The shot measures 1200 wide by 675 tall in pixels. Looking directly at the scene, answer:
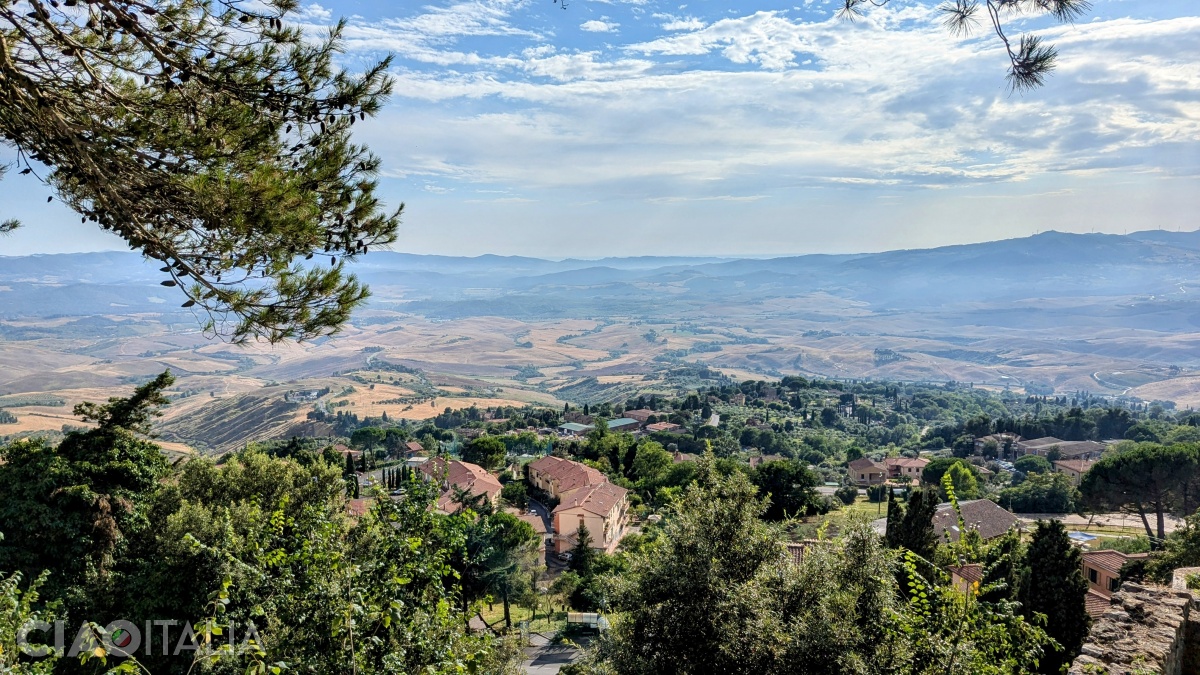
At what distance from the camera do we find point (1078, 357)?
18550cm

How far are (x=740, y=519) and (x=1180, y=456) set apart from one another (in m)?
35.8

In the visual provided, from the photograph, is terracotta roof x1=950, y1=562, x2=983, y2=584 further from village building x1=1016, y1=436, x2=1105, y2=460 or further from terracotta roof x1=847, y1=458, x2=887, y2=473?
village building x1=1016, y1=436, x2=1105, y2=460

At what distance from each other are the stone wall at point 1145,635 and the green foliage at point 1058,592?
8.08 m

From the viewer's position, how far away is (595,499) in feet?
103

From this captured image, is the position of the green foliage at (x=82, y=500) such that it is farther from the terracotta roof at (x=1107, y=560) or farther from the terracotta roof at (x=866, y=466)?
the terracotta roof at (x=866, y=466)

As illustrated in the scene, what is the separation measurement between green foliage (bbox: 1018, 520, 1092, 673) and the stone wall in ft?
26.5

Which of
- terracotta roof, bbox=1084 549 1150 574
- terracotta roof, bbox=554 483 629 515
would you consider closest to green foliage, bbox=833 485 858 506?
terracotta roof, bbox=554 483 629 515

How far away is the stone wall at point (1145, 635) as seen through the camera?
570 centimetres

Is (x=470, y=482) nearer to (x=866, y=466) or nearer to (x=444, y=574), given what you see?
(x=444, y=574)

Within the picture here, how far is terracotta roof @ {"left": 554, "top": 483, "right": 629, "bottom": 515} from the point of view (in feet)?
99.9

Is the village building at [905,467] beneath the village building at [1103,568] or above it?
beneath

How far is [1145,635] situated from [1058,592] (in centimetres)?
1009

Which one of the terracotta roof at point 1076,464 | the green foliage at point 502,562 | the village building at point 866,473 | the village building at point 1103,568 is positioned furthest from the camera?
the village building at point 866,473

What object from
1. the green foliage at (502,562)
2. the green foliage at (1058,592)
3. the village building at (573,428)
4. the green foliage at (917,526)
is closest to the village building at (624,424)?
the village building at (573,428)
